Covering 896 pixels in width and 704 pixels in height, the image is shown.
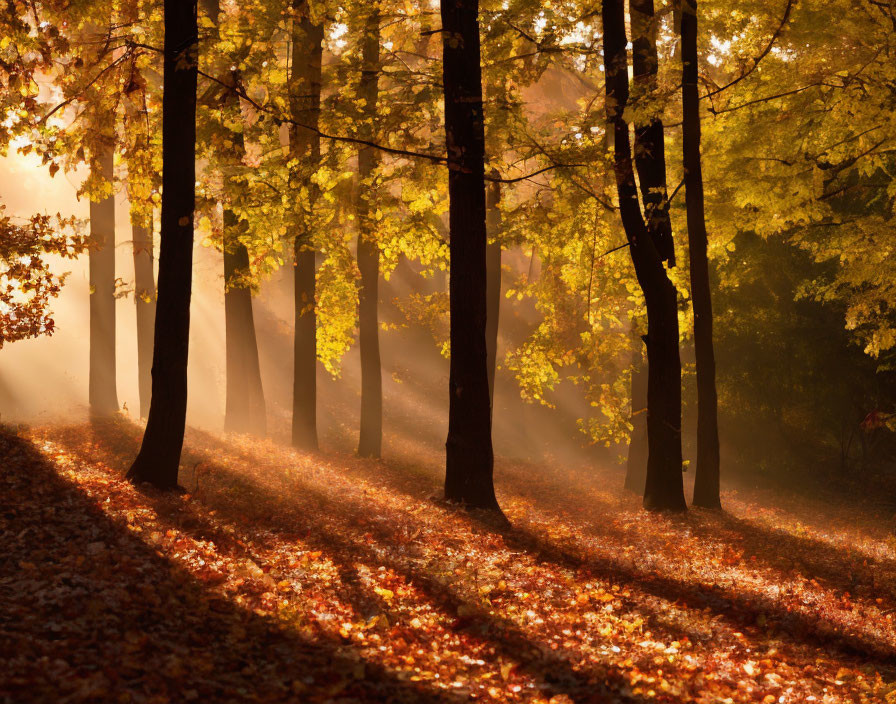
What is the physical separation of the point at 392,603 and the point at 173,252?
18.1ft

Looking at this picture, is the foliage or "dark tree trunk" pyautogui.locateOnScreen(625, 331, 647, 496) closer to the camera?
the foliage

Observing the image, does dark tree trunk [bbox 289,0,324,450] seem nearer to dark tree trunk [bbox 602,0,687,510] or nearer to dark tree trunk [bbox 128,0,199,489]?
dark tree trunk [bbox 128,0,199,489]

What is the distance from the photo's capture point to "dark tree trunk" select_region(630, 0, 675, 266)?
1253 cm

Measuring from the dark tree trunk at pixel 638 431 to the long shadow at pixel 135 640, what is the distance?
14919 mm

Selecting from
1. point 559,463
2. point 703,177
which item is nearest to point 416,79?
point 703,177

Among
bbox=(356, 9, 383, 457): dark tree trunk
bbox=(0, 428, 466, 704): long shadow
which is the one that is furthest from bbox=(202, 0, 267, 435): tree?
bbox=(0, 428, 466, 704): long shadow

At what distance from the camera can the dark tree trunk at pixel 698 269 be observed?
43.8 ft

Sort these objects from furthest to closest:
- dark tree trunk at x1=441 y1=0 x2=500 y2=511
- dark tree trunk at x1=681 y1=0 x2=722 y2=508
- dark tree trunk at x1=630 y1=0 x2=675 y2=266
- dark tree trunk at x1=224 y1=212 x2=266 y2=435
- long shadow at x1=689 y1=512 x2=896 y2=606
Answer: dark tree trunk at x1=224 y1=212 x2=266 y2=435 → dark tree trunk at x1=681 y1=0 x2=722 y2=508 → dark tree trunk at x1=630 y1=0 x2=675 y2=266 → dark tree trunk at x1=441 y1=0 x2=500 y2=511 → long shadow at x1=689 y1=512 x2=896 y2=606

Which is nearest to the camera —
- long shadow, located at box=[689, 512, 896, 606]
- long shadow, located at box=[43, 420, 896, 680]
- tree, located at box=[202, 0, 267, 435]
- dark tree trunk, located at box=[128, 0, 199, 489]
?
long shadow, located at box=[43, 420, 896, 680]

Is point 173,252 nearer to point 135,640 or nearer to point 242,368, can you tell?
point 135,640

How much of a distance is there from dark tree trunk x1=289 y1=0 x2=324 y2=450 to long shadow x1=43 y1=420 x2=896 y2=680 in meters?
5.70

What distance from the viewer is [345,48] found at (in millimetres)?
18266

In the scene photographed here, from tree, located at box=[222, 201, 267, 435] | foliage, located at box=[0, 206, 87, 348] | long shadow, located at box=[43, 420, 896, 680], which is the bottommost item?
long shadow, located at box=[43, 420, 896, 680]

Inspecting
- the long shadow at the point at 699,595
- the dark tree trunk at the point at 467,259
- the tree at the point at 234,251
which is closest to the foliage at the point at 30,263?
the tree at the point at 234,251
